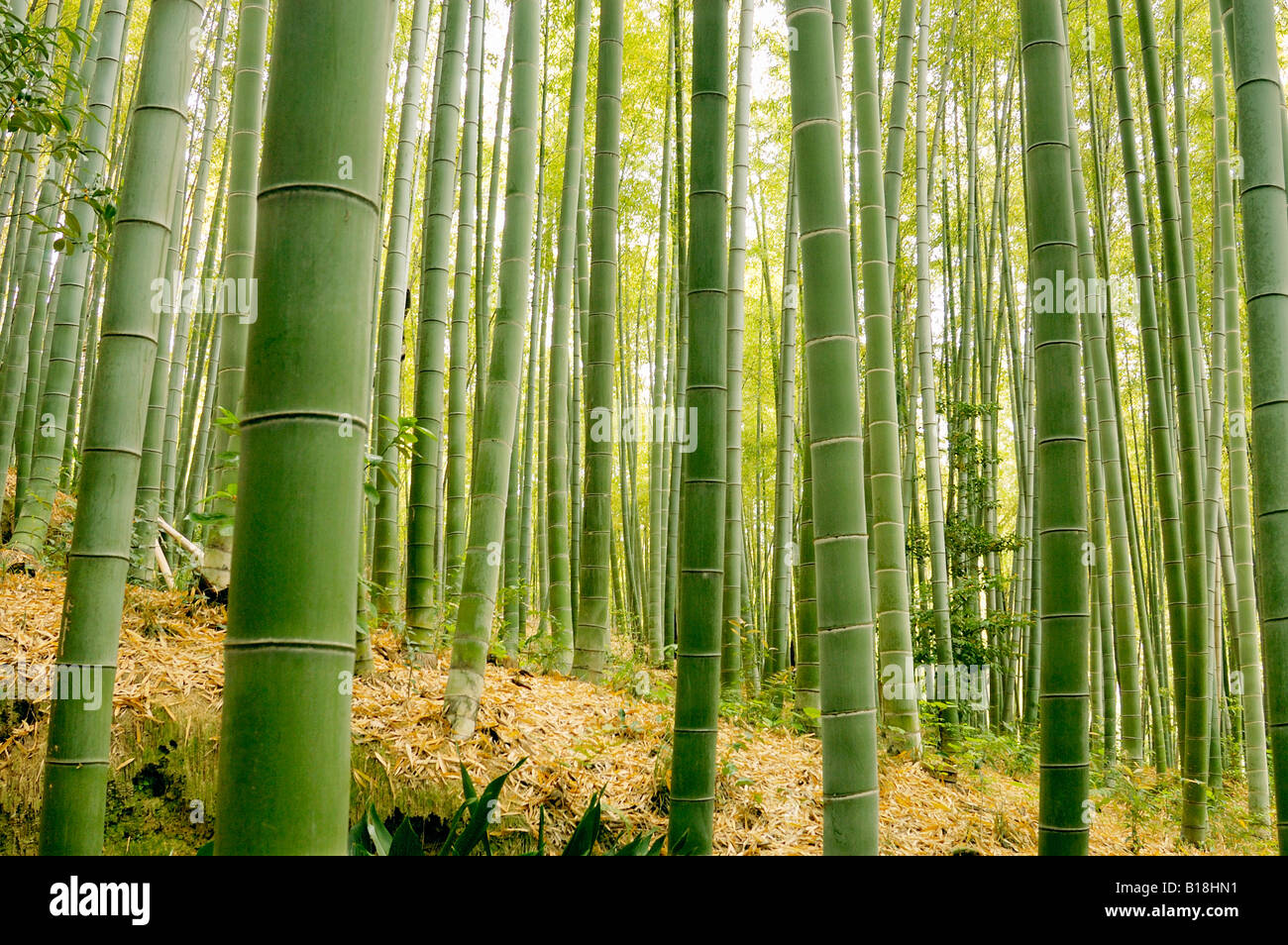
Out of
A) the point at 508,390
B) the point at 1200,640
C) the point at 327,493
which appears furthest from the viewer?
the point at 1200,640

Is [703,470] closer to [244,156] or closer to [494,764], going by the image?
[494,764]

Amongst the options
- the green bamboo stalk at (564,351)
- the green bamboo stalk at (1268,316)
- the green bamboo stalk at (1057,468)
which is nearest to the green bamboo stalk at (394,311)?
the green bamboo stalk at (564,351)

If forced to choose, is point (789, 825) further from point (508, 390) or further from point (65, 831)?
point (65, 831)

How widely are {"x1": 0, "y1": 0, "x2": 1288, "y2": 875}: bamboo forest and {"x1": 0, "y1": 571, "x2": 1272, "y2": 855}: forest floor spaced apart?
17mm

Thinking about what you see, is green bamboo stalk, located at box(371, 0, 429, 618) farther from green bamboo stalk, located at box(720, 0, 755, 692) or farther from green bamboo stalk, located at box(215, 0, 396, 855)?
green bamboo stalk, located at box(215, 0, 396, 855)

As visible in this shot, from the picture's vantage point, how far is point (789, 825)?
114 inches

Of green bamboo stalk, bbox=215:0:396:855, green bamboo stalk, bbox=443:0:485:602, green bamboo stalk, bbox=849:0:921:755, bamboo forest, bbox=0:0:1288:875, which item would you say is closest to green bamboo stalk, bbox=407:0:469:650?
Answer: bamboo forest, bbox=0:0:1288:875

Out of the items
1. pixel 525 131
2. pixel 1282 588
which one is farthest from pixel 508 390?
pixel 1282 588

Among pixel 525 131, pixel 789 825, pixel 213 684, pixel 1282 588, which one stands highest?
pixel 525 131

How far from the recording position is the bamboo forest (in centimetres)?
95

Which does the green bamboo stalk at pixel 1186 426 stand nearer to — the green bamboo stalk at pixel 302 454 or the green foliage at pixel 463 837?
the green foliage at pixel 463 837

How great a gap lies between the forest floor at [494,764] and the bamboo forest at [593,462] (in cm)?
2

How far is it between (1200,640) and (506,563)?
14.1 ft

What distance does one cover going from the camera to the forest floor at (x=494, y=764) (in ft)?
8.21
